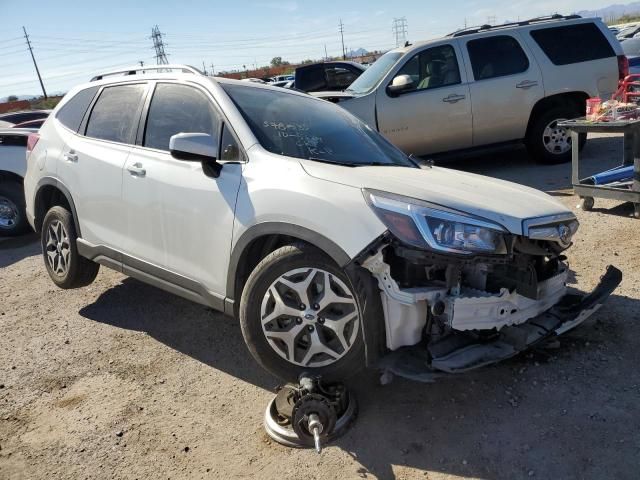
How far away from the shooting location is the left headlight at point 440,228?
271 cm

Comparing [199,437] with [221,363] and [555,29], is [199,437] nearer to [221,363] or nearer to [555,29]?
[221,363]

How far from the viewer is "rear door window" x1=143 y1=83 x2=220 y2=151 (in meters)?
3.69

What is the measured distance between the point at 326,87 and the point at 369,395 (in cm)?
893

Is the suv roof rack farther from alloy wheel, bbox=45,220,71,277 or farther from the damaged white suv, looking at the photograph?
alloy wheel, bbox=45,220,71,277

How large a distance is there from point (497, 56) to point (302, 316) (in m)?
6.65

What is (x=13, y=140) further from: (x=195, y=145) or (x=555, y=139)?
(x=555, y=139)

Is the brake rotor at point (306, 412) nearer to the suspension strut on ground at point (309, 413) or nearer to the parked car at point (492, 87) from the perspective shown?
the suspension strut on ground at point (309, 413)

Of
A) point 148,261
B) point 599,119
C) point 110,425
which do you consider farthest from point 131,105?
point 599,119

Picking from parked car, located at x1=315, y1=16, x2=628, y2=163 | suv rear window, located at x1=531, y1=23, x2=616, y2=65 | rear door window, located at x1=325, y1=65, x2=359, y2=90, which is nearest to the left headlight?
parked car, located at x1=315, y1=16, x2=628, y2=163

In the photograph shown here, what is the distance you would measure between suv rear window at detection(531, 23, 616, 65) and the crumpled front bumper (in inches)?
248

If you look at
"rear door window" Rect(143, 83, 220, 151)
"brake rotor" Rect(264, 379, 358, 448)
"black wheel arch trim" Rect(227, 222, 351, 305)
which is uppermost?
"rear door window" Rect(143, 83, 220, 151)

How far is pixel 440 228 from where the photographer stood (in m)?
2.74

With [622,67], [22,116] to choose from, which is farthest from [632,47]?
[22,116]

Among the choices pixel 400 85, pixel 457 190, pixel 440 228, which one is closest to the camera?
pixel 440 228
